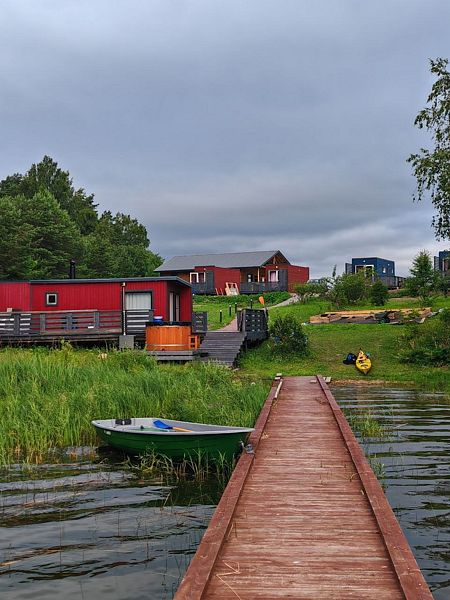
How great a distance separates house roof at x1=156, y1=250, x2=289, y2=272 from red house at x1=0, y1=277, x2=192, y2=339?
33105 mm

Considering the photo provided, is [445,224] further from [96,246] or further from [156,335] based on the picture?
[96,246]

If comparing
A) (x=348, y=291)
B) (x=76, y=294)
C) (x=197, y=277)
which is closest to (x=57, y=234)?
(x=197, y=277)

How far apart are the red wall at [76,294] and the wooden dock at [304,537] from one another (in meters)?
20.1

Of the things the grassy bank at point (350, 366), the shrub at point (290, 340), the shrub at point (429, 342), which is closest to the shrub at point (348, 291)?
the grassy bank at point (350, 366)

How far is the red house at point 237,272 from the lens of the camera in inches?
2461

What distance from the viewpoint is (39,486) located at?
381 inches

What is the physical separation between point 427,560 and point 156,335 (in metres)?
20.3

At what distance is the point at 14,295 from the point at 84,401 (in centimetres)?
1892

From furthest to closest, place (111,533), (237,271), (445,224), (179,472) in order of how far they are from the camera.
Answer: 1. (237,271)
2. (445,224)
3. (179,472)
4. (111,533)

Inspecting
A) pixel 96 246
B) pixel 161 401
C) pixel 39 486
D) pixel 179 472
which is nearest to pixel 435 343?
pixel 161 401

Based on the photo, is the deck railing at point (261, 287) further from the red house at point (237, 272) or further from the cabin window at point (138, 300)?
the cabin window at point (138, 300)

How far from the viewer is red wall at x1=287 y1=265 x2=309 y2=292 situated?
209 feet

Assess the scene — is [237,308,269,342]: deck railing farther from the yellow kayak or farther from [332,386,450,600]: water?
[332,386,450,600]: water

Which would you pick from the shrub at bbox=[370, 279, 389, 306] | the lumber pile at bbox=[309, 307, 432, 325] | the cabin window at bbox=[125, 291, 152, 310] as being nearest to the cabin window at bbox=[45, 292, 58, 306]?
the cabin window at bbox=[125, 291, 152, 310]
